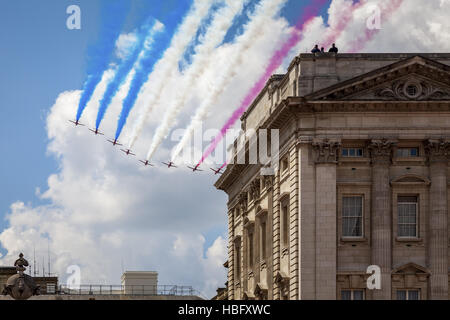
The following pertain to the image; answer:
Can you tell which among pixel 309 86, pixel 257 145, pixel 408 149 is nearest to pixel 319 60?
pixel 309 86

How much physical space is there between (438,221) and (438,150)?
204 inches

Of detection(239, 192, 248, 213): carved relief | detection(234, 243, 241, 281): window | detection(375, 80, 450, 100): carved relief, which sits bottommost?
detection(234, 243, 241, 281): window

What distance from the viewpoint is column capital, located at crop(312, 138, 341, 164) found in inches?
4417

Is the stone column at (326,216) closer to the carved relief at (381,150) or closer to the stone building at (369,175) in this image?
the stone building at (369,175)

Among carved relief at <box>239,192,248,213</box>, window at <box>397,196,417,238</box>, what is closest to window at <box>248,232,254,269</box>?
carved relief at <box>239,192,248,213</box>

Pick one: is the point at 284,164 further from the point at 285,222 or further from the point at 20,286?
the point at 20,286

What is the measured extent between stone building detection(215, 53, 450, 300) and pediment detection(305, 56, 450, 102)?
73mm

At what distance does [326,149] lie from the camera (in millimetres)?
112375

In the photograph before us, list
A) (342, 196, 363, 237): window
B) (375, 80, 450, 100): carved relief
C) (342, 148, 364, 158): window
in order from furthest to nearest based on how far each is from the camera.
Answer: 1. (342, 148, 364, 158): window
2. (375, 80, 450, 100): carved relief
3. (342, 196, 363, 237): window

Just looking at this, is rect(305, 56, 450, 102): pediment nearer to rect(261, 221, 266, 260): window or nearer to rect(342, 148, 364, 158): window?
rect(342, 148, 364, 158): window
